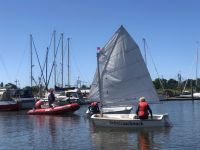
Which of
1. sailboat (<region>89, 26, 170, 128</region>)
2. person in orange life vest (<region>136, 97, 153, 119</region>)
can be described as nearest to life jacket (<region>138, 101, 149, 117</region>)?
person in orange life vest (<region>136, 97, 153, 119</region>)

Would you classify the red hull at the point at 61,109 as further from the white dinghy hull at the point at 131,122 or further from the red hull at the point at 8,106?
the white dinghy hull at the point at 131,122

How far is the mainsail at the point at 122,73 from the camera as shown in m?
32.0

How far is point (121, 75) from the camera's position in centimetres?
3222

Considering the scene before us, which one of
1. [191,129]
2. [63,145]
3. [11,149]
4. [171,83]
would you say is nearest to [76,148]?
[63,145]

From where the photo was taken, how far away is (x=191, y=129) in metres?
29.6

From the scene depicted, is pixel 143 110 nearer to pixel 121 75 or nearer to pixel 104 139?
pixel 104 139

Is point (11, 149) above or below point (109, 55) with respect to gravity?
below

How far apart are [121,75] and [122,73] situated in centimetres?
16

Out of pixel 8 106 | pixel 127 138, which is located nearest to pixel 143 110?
pixel 127 138

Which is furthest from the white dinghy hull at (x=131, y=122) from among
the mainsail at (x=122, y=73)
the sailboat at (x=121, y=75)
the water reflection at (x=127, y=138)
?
the mainsail at (x=122, y=73)

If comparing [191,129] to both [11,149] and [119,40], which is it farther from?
[11,149]

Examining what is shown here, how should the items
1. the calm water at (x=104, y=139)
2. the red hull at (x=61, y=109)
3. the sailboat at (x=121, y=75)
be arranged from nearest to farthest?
the calm water at (x=104, y=139)
the sailboat at (x=121, y=75)
the red hull at (x=61, y=109)

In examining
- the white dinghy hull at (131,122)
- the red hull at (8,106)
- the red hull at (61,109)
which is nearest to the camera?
the white dinghy hull at (131,122)

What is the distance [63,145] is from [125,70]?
1041cm
